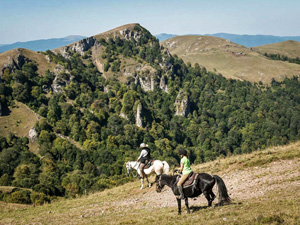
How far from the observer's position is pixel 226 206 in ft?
45.0

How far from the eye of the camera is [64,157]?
12394 centimetres

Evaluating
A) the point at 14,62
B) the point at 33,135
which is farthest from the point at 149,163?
the point at 14,62

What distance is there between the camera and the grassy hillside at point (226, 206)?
38.7ft

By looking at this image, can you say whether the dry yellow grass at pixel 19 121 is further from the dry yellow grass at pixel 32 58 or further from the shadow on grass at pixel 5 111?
the dry yellow grass at pixel 32 58

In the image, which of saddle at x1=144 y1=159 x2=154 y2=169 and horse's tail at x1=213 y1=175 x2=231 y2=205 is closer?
horse's tail at x1=213 y1=175 x2=231 y2=205

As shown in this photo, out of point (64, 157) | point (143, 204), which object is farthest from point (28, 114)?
point (143, 204)

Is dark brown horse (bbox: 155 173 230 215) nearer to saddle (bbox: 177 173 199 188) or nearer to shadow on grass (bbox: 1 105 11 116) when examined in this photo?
saddle (bbox: 177 173 199 188)

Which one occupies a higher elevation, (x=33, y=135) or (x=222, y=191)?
(x=222, y=191)

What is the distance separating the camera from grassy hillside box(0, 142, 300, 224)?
11.8m

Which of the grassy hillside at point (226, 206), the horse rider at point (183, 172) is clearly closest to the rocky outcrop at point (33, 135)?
the grassy hillside at point (226, 206)

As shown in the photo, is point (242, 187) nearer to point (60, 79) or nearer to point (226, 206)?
point (226, 206)

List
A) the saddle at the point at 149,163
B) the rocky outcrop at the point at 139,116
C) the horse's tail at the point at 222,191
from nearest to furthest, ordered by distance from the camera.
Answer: the horse's tail at the point at 222,191 → the saddle at the point at 149,163 → the rocky outcrop at the point at 139,116

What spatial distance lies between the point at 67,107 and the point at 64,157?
123 ft

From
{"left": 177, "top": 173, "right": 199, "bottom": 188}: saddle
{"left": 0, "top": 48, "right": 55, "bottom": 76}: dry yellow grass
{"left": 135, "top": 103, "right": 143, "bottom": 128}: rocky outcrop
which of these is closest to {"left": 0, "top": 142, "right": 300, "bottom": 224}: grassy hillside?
{"left": 177, "top": 173, "right": 199, "bottom": 188}: saddle
